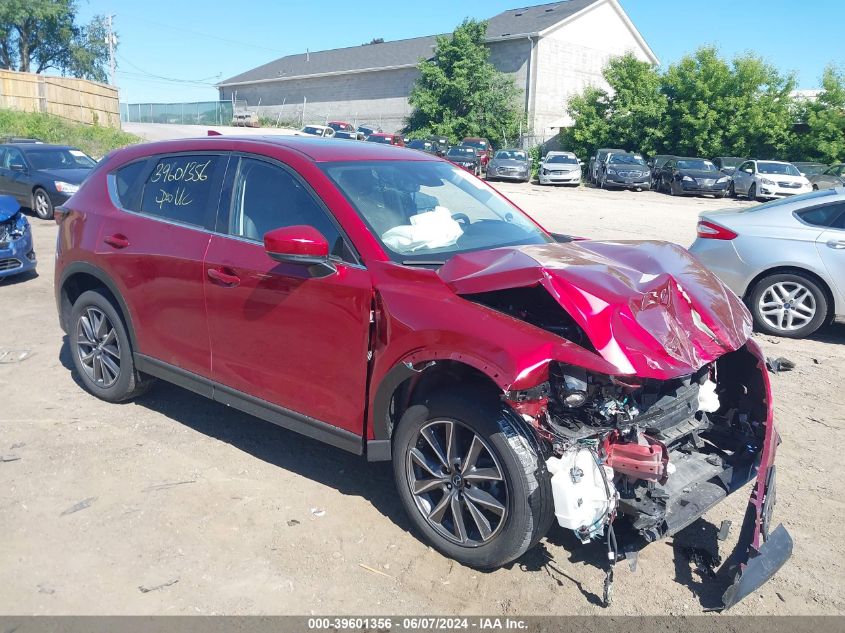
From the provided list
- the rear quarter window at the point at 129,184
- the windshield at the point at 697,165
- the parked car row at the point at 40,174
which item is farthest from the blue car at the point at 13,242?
the windshield at the point at 697,165

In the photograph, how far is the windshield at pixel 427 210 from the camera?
394 cm

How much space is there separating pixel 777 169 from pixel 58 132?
97.1 feet

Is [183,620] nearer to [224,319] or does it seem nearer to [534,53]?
[224,319]

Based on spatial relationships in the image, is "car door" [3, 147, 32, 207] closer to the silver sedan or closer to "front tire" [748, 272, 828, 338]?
the silver sedan

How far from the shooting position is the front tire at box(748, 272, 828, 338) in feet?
23.9

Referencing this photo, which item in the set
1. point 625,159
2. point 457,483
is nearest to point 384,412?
point 457,483

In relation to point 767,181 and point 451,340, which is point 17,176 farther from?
point 767,181

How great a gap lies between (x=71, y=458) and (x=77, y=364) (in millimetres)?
1148

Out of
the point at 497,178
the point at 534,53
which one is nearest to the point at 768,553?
the point at 497,178

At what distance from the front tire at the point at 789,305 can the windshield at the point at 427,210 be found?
3.80m

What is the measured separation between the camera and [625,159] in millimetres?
31672

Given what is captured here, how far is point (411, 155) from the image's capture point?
481 centimetres

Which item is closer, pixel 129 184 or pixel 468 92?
pixel 129 184

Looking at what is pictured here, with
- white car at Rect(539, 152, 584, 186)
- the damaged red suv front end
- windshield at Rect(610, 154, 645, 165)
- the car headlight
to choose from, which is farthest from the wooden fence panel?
the damaged red suv front end
